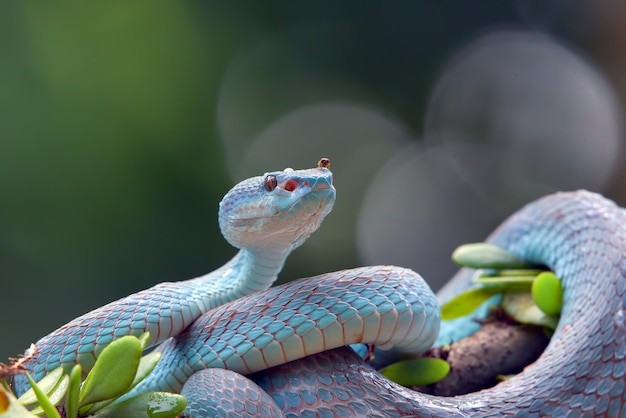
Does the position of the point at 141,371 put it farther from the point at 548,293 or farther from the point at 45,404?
the point at 548,293

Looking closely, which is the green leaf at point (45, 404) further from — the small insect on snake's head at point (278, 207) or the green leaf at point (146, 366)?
the small insect on snake's head at point (278, 207)

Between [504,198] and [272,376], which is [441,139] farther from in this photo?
[272,376]

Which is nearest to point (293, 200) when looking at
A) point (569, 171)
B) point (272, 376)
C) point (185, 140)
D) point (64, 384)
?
point (272, 376)

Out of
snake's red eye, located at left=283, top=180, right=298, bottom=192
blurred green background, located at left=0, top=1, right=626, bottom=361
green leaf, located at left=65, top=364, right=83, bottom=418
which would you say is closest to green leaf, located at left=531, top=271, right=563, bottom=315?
snake's red eye, located at left=283, top=180, right=298, bottom=192

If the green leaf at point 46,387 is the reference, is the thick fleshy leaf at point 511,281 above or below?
below

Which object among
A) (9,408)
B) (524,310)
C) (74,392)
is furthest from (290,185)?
(524,310)

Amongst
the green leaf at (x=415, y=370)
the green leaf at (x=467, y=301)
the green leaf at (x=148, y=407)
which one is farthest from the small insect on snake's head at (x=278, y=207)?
the green leaf at (x=467, y=301)
